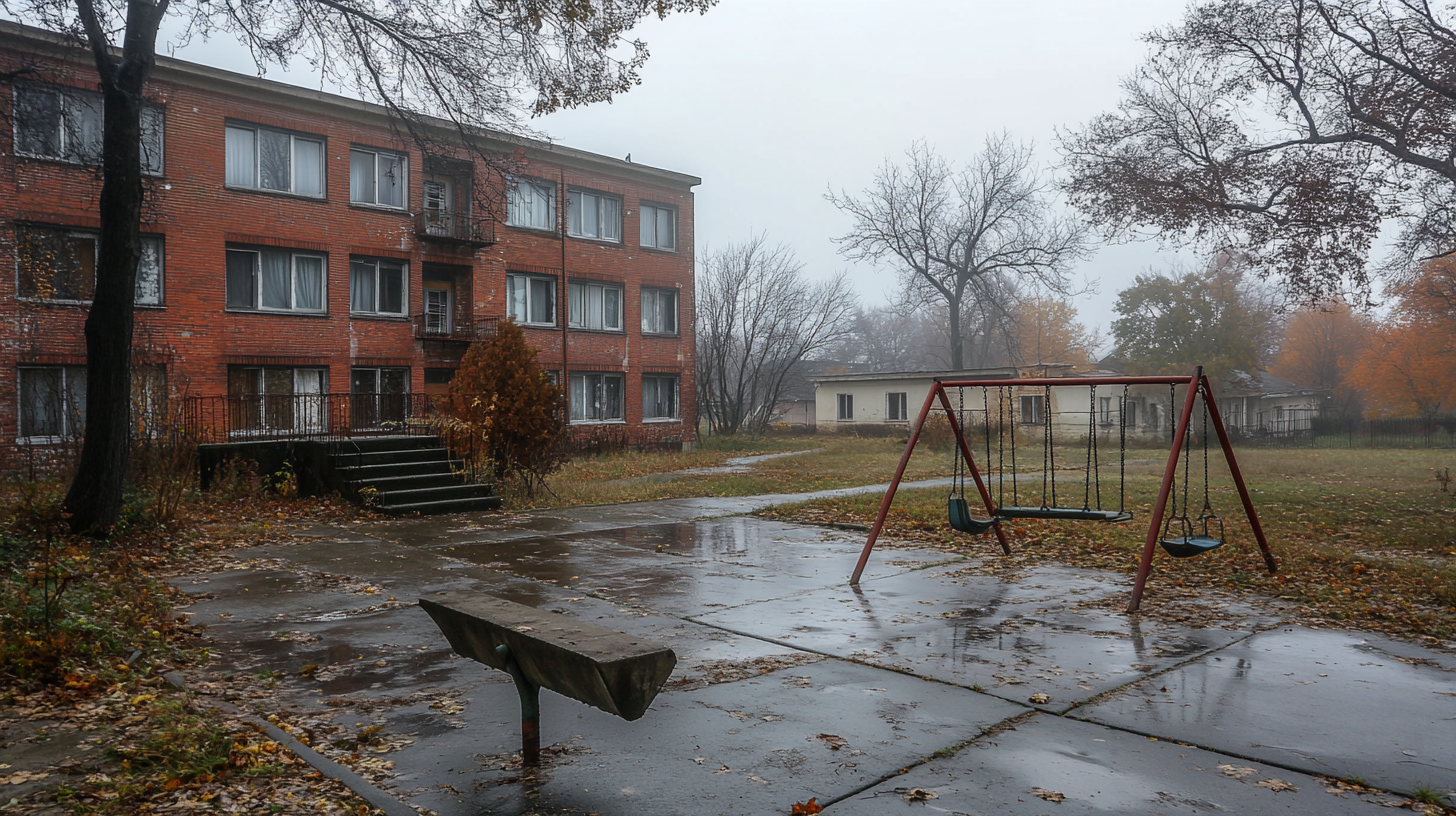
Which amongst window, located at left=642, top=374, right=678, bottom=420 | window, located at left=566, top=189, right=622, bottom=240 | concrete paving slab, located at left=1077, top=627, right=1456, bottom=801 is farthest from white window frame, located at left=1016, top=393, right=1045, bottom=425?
concrete paving slab, located at left=1077, top=627, right=1456, bottom=801

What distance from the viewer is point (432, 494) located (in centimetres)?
1495

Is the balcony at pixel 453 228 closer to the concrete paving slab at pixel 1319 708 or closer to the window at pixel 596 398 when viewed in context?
the window at pixel 596 398

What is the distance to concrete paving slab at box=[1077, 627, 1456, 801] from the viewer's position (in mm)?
4328

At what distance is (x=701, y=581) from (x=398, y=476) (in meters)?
8.04

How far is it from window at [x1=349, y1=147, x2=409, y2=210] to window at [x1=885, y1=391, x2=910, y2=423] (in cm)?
2891

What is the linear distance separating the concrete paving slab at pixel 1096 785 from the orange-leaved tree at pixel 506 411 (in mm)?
12042

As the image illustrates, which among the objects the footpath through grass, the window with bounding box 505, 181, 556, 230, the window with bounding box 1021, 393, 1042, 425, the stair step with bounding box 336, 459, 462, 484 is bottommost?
the footpath through grass

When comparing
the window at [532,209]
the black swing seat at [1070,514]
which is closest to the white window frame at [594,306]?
the window at [532,209]

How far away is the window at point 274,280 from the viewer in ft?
78.6

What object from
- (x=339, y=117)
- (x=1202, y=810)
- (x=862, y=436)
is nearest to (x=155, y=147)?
(x=339, y=117)

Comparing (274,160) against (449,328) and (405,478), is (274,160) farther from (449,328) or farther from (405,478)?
(405,478)

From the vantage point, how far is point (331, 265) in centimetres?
2538

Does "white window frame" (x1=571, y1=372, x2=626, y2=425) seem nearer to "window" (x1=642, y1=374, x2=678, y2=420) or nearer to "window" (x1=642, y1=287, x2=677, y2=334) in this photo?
"window" (x1=642, y1=374, x2=678, y2=420)

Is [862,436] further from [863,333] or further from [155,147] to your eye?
[863,333]
